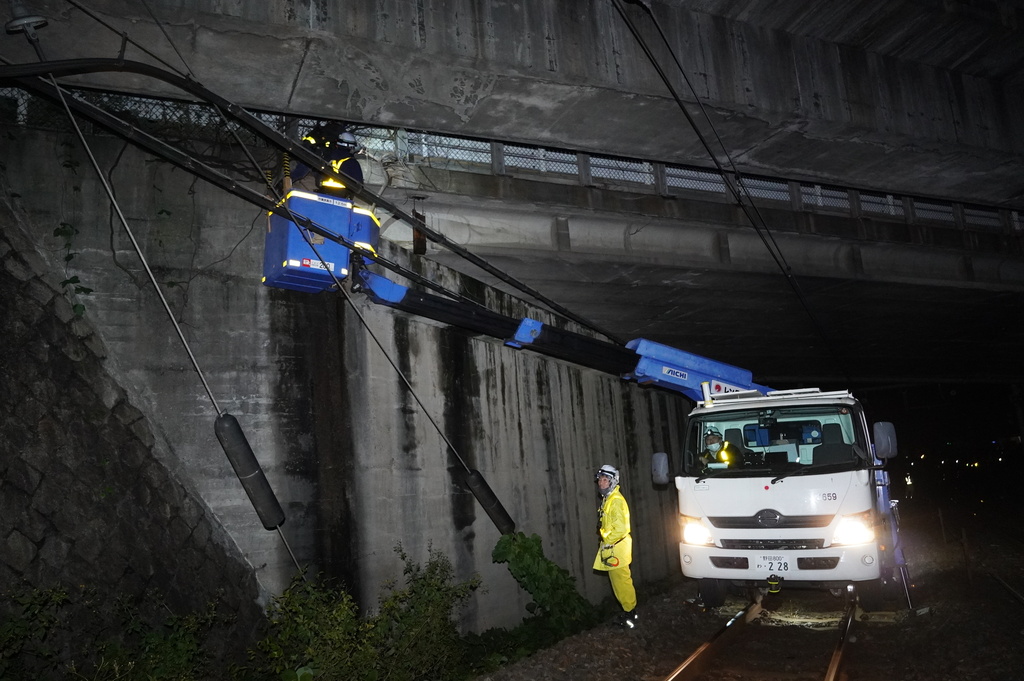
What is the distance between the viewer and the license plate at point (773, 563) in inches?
299

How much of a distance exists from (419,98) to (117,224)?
142 inches

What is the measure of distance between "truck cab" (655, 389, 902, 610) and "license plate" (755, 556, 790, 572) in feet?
0.03

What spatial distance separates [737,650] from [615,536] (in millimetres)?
1826

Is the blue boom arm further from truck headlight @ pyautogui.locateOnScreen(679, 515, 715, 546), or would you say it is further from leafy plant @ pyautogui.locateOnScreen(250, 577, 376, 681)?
leafy plant @ pyautogui.locateOnScreen(250, 577, 376, 681)

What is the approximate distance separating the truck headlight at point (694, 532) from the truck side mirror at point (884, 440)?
2.11 meters

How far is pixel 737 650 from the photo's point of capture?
8.02 metres

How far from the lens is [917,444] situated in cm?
3712

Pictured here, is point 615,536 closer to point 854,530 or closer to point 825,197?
point 854,530

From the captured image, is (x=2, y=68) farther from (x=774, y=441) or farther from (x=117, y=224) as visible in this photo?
(x=774, y=441)

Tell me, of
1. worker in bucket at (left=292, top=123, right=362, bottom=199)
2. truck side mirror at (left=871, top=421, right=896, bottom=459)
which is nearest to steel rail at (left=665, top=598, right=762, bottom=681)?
truck side mirror at (left=871, top=421, right=896, bottom=459)

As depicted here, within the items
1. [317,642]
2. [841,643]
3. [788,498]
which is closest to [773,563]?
[788,498]

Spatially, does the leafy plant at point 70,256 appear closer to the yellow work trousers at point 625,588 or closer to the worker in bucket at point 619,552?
the worker in bucket at point 619,552

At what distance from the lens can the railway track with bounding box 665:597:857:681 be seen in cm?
691

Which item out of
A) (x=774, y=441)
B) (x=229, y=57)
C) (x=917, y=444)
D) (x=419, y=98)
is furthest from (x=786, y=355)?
(x=917, y=444)
